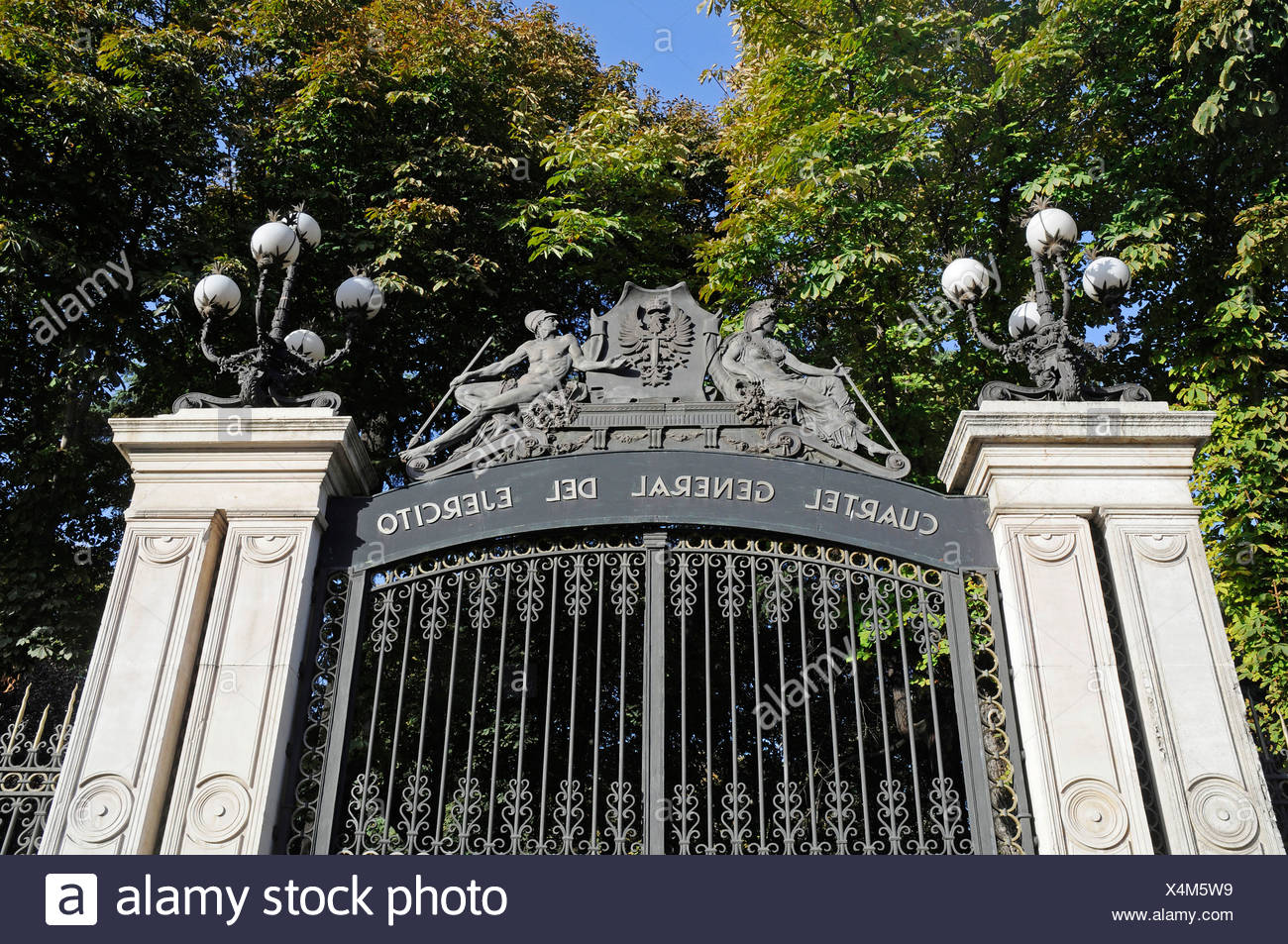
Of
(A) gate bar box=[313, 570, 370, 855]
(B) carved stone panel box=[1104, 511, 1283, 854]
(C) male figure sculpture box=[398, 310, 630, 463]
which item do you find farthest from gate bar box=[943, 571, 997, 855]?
(A) gate bar box=[313, 570, 370, 855]

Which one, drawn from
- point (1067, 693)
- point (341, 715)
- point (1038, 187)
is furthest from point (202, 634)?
point (1038, 187)

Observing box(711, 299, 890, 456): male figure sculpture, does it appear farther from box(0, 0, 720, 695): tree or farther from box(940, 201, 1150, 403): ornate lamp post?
box(0, 0, 720, 695): tree

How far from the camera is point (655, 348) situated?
8.17 m

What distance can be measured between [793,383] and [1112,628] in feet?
8.76

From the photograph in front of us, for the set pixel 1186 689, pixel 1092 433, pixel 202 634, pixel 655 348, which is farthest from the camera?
pixel 655 348

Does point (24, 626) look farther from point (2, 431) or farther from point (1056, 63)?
point (1056, 63)

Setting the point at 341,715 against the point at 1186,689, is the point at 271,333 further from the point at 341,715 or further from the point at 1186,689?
the point at 1186,689

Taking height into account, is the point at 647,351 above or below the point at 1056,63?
below

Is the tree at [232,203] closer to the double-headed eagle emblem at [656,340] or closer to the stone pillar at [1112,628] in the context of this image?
the double-headed eagle emblem at [656,340]

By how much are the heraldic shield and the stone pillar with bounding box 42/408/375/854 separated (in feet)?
6.41

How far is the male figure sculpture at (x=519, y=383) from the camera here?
26.3ft

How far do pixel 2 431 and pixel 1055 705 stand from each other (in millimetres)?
13476
